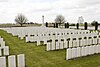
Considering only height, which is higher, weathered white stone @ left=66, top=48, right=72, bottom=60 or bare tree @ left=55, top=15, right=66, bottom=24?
bare tree @ left=55, top=15, right=66, bottom=24

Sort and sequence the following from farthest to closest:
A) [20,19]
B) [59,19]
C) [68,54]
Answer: [59,19]
[20,19]
[68,54]

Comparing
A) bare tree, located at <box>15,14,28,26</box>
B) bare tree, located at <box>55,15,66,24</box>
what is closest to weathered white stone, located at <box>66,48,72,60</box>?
bare tree, located at <box>15,14,28,26</box>

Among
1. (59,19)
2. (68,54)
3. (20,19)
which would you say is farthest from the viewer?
(59,19)

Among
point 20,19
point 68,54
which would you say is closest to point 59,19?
point 20,19

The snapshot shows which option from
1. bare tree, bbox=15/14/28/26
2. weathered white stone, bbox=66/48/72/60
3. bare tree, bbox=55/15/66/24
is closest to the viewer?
weathered white stone, bbox=66/48/72/60

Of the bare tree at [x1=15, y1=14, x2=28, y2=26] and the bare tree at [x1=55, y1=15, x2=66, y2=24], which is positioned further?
the bare tree at [x1=55, y1=15, x2=66, y2=24]

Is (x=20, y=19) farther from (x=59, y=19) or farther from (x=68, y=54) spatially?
(x=68, y=54)

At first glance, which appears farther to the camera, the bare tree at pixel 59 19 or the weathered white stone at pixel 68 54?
the bare tree at pixel 59 19

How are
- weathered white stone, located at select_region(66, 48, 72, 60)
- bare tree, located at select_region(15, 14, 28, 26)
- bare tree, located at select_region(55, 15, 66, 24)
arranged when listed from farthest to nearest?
1. bare tree, located at select_region(55, 15, 66, 24)
2. bare tree, located at select_region(15, 14, 28, 26)
3. weathered white stone, located at select_region(66, 48, 72, 60)

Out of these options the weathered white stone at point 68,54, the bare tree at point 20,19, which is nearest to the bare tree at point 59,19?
the bare tree at point 20,19

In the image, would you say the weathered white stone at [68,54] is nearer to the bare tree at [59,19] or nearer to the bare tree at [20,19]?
the bare tree at [20,19]

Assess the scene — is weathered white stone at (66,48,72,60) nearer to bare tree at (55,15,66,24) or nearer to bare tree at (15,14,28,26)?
bare tree at (15,14,28,26)

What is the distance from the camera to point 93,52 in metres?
9.80

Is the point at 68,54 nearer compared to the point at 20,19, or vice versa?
the point at 68,54
